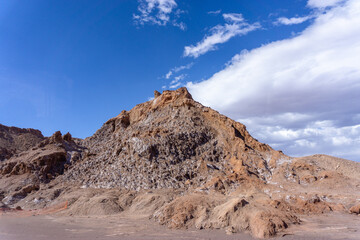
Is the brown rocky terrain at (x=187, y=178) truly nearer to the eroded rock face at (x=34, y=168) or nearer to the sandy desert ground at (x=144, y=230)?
the eroded rock face at (x=34, y=168)

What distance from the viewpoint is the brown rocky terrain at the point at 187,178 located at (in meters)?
17.5

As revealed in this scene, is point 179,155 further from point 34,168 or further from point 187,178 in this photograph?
point 34,168

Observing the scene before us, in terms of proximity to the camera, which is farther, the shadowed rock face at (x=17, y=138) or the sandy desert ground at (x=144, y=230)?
the shadowed rock face at (x=17, y=138)

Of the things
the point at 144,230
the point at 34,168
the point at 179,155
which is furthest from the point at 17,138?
the point at 144,230

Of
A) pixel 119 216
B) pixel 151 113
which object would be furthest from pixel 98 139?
pixel 119 216

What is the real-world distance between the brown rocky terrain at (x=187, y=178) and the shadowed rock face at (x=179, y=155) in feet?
0.38

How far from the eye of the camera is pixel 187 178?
2941cm

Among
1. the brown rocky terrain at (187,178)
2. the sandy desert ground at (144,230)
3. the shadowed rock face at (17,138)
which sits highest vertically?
the shadowed rock face at (17,138)

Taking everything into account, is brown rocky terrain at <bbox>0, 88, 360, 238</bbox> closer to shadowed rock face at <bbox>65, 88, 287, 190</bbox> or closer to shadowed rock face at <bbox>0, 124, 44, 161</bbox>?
shadowed rock face at <bbox>65, 88, 287, 190</bbox>

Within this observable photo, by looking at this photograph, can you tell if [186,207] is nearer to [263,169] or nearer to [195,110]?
[263,169]

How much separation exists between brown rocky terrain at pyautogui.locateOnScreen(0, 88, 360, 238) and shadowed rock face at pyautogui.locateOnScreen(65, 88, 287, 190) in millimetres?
116

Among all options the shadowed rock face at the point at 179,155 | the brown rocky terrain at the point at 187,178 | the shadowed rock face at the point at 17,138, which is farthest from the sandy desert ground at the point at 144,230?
the shadowed rock face at the point at 17,138

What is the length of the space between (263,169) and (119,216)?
14940 mm

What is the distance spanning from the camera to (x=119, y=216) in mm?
22547
